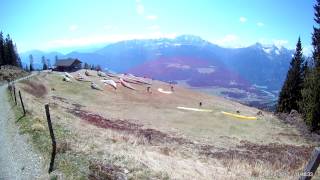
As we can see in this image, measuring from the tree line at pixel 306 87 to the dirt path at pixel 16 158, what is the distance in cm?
4547

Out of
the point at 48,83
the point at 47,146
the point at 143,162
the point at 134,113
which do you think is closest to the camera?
the point at 143,162

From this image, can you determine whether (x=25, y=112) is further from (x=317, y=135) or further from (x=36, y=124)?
(x=317, y=135)

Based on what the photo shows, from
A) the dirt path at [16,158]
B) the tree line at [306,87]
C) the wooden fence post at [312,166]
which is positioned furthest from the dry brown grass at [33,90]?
the wooden fence post at [312,166]

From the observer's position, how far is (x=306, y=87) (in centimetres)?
6638

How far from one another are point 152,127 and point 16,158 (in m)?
38.0

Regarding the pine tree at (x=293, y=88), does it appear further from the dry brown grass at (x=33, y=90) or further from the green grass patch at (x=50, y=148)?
the green grass patch at (x=50, y=148)

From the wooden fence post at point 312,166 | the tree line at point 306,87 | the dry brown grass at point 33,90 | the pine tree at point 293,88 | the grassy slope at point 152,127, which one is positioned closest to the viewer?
the wooden fence post at point 312,166

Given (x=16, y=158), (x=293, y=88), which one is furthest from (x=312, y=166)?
(x=293, y=88)

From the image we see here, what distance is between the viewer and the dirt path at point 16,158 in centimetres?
1731

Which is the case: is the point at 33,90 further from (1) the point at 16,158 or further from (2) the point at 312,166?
(2) the point at 312,166

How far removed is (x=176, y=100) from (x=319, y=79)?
2261 inches

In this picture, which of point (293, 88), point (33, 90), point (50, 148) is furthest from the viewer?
point (293, 88)

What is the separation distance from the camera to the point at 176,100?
108 m

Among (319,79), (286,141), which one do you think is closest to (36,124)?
(286,141)
